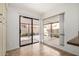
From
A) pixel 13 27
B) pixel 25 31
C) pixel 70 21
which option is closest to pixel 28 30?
pixel 25 31

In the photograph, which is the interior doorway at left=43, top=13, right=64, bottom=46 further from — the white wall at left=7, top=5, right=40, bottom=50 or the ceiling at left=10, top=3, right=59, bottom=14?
the white wall at left=7, top=5, right=40, bottom=50

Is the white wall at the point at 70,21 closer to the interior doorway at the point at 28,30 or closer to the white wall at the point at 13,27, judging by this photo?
the interior doorway at the point at 28,30

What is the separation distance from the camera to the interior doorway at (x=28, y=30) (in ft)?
4.67

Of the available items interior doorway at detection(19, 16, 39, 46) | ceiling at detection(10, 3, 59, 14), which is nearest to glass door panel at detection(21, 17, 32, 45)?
interior doorway at detection(19, 16, 39, 46)

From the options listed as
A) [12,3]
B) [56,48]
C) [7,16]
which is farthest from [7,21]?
[56,48]

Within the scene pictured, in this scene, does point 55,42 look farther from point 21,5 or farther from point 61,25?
point 21,5

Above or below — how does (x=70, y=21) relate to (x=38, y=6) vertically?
below

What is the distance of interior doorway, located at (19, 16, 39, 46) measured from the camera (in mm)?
1424

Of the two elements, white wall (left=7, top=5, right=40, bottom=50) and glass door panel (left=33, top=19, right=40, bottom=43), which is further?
glass door panel (left=33, top=19, right=40, bottom=43)

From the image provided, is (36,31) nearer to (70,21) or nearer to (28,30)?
(28,30)

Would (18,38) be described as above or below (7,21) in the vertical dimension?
below

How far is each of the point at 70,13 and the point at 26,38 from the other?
0.83 metres

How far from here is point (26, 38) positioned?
1.48 m

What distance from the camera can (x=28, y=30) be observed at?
1.48 m
